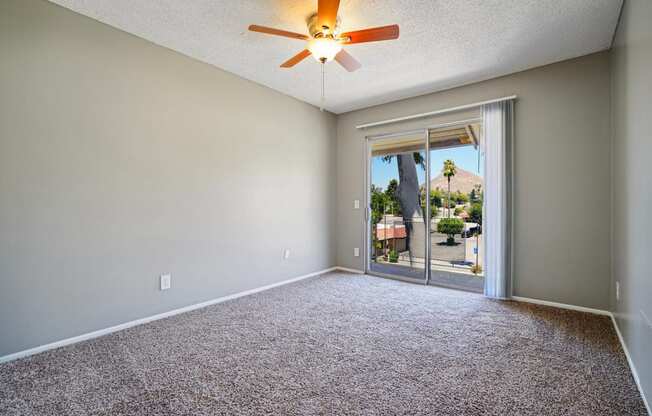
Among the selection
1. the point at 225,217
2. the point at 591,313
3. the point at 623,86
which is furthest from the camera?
the point at 225,217

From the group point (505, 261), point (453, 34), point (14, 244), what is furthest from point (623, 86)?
point (14, 244)

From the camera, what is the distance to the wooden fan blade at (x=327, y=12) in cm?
187

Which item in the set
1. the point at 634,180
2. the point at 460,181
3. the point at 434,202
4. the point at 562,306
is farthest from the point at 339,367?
the point at 460,181

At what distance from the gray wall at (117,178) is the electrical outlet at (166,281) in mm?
44

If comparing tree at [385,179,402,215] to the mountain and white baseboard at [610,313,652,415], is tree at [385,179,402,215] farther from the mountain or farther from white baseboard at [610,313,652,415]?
white baseboard at [610,313,652,415]

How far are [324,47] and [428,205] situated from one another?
259 cm

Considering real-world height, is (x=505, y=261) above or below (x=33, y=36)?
below

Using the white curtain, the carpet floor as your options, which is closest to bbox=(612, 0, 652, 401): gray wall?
the carpet floor

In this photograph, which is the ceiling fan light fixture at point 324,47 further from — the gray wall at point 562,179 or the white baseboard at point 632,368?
the white baseboard at point 632,368

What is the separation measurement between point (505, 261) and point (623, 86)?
186cm

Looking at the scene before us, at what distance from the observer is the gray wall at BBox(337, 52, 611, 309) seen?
9.65ft

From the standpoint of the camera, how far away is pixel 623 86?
7.53 feet

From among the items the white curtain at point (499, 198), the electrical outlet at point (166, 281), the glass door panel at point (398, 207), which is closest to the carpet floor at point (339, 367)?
the electrical outlet at point (166, 281)

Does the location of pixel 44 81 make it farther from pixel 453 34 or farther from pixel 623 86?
pixel 623 86
